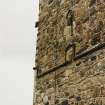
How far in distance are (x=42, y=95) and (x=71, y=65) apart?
1.35 meters

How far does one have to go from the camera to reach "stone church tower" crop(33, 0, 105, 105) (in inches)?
340

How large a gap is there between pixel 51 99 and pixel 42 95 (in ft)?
1.61

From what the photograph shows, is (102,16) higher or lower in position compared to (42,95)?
higher

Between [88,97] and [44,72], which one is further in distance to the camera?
[44,72]

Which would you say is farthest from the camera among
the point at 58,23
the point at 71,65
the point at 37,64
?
the point at 37,64

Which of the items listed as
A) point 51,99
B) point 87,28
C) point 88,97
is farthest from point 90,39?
point 51,99

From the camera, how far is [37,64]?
10.9 m

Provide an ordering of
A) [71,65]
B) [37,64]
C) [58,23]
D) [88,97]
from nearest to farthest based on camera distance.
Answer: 1. [88,97]
2. [71,65]
3. [58,23]
4. [37,64]

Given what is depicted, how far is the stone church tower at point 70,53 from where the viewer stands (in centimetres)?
862

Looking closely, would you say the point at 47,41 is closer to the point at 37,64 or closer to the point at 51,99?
the point at 37,64

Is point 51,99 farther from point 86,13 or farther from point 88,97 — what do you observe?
point 86,13

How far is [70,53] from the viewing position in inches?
372

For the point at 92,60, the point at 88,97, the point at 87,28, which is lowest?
the point at 88,97

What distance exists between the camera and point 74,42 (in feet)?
30.8
